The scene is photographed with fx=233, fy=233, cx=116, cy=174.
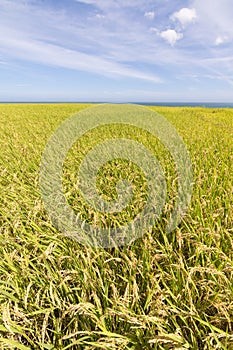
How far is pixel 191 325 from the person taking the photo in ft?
4.62

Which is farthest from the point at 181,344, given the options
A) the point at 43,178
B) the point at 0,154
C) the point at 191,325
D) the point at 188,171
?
the point at 0,154

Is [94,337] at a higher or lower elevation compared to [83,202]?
lower

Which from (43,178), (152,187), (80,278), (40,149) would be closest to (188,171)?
(152,187)

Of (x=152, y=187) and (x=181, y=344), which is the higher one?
(x=152, y=187)

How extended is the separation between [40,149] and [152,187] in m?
3.55

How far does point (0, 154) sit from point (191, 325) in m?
4.62

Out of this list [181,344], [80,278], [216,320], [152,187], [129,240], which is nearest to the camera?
[181,344]

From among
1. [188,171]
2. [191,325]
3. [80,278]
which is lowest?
[191,325]

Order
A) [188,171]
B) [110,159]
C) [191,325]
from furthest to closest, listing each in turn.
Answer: [110,159] < [188,171] < [191,325]

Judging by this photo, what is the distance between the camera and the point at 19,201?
2.61m

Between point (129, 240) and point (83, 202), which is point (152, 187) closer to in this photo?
point (83, 202)

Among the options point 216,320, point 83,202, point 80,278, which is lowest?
point 216,320

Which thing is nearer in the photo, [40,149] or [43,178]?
[43,178]

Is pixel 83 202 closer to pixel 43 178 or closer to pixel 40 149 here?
pixel 43 178
